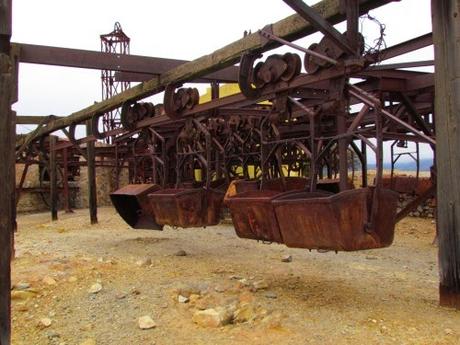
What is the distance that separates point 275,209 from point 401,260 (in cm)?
414

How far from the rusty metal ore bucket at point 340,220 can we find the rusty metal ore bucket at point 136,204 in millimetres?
3799

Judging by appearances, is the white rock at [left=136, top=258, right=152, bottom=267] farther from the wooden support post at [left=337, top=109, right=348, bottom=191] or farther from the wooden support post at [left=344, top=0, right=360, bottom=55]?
the wooden support post at [left=344, top=0, right=360, bottom=55]

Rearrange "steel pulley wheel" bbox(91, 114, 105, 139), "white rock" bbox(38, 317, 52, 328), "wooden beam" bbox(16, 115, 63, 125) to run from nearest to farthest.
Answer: "white rock" bbox(38, 317, 52, 328) < "steel pulley wheel" bbox(91, 114, 105, 139) < "wooden beam" bbox(16, 115, 63, 125)

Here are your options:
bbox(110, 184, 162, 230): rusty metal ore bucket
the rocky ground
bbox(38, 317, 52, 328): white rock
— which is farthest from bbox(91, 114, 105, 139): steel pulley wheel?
bbox(38, 317, 52, 328): white rock

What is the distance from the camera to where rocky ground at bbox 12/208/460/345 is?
13.1 ft

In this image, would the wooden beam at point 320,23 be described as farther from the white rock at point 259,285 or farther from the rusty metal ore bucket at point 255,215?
the white rock at point 259,285

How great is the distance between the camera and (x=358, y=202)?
12.6 ft

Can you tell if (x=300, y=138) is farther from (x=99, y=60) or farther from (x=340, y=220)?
(x=99, y=60)

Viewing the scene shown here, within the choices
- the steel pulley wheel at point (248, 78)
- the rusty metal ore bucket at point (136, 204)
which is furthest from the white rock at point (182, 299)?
the rusty metal ore bucket at point (136, 204)

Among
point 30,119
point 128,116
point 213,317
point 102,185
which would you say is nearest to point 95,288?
point 213,317

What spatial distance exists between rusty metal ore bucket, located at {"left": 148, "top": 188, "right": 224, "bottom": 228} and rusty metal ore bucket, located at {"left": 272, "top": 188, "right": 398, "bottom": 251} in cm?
221

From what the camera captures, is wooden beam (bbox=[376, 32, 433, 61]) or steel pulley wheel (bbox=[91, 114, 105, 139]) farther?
steel pulley wheel (bbox=[91, 114, 105, 139])

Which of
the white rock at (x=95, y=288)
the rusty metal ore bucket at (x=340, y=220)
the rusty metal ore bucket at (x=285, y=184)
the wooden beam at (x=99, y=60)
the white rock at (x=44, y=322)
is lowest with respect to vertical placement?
the white rock at (x=44, y=322)

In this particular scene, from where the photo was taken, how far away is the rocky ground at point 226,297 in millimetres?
3998
